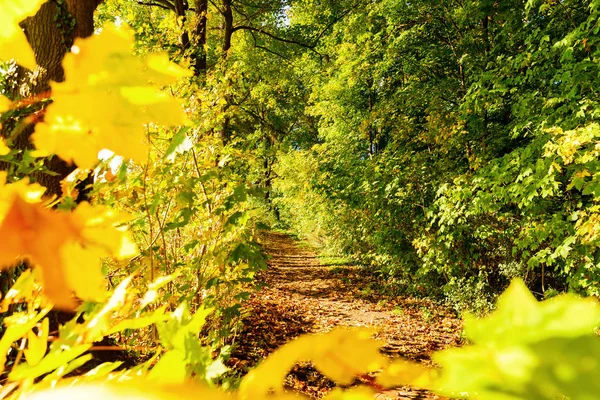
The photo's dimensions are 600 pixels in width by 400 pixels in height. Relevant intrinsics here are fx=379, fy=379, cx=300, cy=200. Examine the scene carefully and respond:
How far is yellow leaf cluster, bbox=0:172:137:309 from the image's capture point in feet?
0.95

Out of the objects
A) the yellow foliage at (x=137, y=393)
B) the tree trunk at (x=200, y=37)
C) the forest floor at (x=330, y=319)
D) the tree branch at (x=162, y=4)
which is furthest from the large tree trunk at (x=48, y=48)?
the tree branch at (x=162, y=4)

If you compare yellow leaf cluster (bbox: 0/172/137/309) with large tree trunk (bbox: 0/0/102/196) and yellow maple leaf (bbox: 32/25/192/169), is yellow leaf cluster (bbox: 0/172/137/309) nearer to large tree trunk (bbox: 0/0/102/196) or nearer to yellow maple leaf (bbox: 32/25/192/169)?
yellow maple leaf (bbox: 32/25/192/169)

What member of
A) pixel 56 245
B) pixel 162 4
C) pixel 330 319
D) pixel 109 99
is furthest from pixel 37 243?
pixel 162 4

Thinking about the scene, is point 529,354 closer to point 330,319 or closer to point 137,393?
point 137,393

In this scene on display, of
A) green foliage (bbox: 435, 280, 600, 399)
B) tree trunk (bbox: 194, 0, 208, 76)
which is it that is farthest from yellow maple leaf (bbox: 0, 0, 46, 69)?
tree trunk (bbox: 194, 0, 208, 76)

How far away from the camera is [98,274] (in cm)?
32

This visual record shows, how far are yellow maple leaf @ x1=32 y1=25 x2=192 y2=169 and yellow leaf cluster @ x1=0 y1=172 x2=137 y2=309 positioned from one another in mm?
71

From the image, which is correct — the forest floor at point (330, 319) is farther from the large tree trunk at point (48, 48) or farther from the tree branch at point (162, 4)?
the tree branch at point (162, 4)

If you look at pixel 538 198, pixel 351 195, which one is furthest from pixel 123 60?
pixel 351 195

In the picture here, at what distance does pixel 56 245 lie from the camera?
11.9 inches

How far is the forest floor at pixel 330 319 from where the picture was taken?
4031mm

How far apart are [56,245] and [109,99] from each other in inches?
5.1

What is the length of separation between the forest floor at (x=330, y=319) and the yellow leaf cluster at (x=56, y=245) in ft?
8.70

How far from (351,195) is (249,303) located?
355 cm
